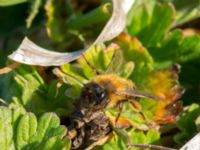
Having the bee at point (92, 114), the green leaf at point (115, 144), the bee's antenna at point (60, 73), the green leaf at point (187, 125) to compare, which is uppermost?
the bee's antenna at point (60, 73)

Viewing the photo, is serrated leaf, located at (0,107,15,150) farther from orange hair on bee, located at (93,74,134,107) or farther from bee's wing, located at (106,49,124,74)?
bee's wing, located at (106,49,124,74)

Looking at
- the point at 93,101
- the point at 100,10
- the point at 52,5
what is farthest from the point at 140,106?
the point at 52,5

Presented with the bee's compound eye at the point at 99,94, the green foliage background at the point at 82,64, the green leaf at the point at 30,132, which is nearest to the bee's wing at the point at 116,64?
the green foliage background at the point at 82,64

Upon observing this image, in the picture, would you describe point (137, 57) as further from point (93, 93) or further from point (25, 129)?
point (25, 129)

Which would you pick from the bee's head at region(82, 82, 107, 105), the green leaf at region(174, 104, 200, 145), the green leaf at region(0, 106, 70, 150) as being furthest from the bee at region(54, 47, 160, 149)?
the green leaf at region(174, 104, 200, 145)

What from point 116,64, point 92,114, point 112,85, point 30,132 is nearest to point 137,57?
point 116,64

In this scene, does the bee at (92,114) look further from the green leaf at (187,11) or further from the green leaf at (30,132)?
the green leaf at (187,11)

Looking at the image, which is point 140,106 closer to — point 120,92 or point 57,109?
point 120,92
